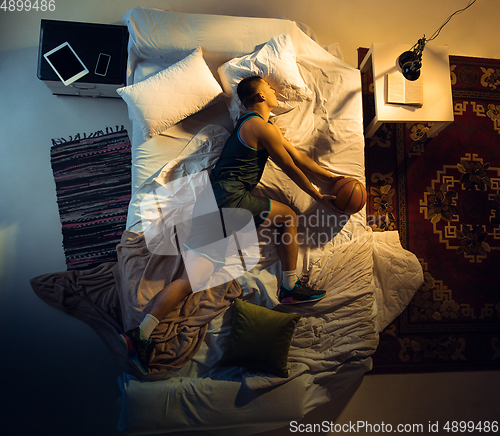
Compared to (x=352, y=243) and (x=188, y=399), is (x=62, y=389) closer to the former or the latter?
(x=188, y=399)

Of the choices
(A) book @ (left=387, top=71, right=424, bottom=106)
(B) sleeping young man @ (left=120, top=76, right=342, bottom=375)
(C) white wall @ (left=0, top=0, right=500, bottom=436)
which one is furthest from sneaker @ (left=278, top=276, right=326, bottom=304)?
(A) book @ (left=387, top=71, right=424, bottom=106)

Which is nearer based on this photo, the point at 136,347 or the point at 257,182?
the point at 136,347

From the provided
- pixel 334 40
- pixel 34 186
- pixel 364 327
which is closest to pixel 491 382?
pixel 364 327

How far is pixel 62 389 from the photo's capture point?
207cm

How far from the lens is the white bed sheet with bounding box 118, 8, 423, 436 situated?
5.35 feet

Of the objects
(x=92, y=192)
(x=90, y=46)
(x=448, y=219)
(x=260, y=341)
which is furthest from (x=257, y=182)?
(x=448, y=219)

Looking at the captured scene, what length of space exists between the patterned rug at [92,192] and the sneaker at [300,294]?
131 centimetres

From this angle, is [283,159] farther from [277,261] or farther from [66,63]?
[66,63]

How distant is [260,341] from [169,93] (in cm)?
160

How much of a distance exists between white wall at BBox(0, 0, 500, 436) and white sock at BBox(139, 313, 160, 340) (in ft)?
2.31

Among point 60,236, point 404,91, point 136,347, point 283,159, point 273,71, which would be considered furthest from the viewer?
point 60,236

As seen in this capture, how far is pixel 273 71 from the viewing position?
186 cm

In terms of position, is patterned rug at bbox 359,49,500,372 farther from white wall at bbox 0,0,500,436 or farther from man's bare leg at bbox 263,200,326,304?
man's bare leg at bbox 263,200,326,304

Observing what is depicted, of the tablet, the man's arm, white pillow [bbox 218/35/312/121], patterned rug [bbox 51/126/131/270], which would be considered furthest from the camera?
patterned rug [bbox 51/126/131/270]
